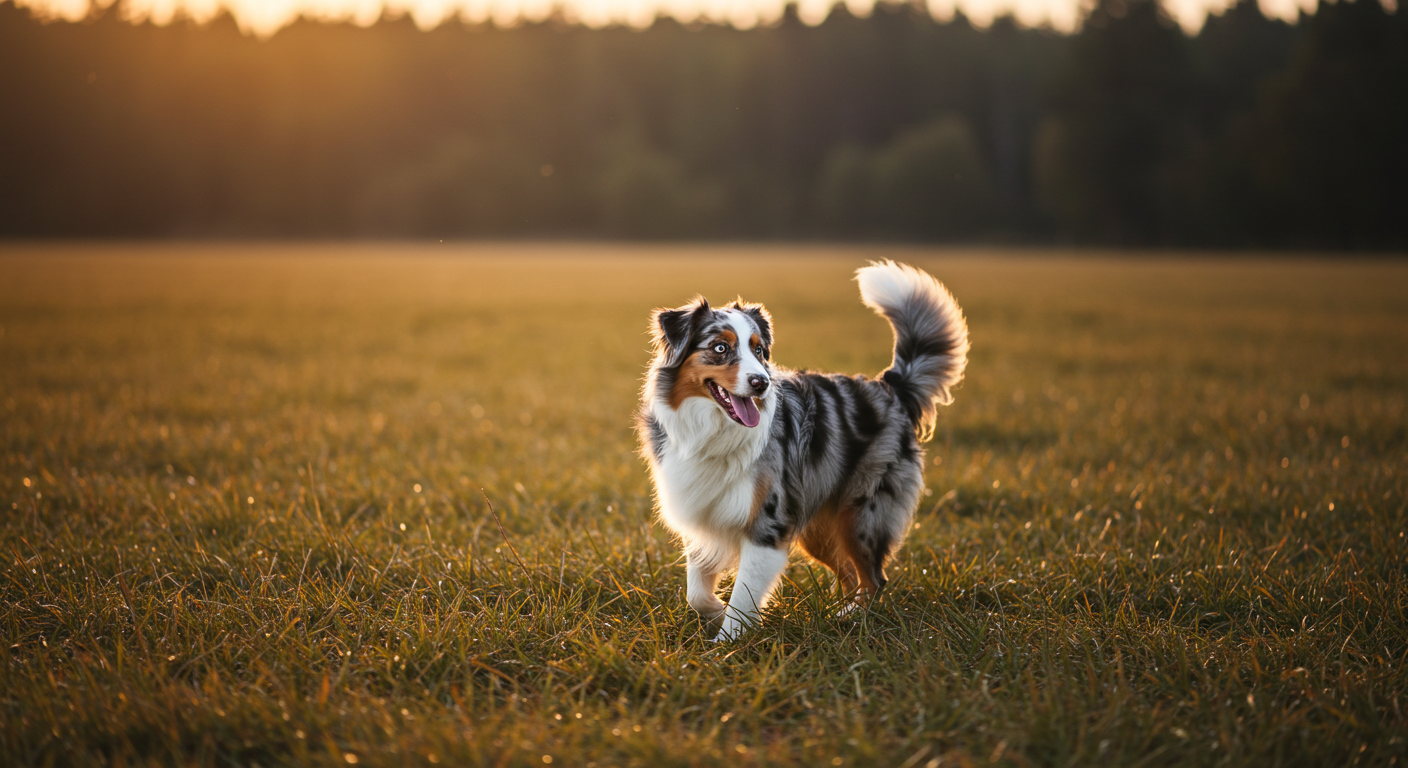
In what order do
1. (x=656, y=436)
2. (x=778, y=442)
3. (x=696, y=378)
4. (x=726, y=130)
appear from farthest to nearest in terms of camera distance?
1. (x=726, y=130)
2. (x=656, y=436)
3. (x=778, y=442)
4. (x=696, y=378)

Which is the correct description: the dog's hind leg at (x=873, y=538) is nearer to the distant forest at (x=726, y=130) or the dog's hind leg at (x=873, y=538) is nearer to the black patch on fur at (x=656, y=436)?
the black patch on fur at (x=656, y=436)

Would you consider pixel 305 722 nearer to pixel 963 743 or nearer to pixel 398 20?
pixel 963 743

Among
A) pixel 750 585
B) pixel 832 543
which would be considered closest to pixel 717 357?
pixel 750 585

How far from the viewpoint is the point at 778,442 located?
3.68 metres

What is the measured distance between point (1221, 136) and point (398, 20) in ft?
284

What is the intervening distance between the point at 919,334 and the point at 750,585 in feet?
5.09

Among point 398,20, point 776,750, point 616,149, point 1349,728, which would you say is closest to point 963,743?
point 776,750

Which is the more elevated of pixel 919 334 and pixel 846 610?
pixel 919 334

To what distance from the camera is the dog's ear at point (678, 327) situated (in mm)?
3641

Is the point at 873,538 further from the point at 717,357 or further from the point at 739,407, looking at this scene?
the point at 717,357

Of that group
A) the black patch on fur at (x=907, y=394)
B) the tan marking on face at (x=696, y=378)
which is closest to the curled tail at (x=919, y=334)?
the black patch on fur at (x=907, y=394)

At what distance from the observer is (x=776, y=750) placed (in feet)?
8.89

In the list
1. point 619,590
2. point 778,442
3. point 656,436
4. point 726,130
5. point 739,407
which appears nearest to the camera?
point 739,407

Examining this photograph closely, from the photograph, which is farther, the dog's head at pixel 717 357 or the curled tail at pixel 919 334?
the curled tail at pixel 919 334
